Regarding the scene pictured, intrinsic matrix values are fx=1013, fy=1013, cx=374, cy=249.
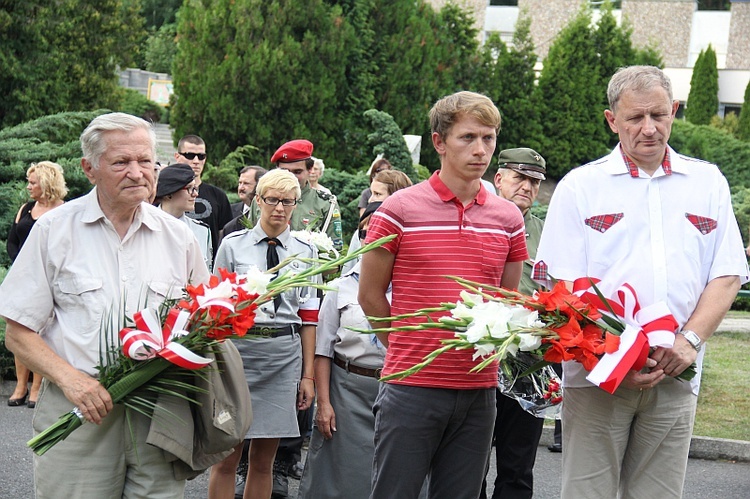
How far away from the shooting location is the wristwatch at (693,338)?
3.78m

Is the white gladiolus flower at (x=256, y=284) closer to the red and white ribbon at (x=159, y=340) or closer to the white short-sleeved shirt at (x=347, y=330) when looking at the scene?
the red and white ribbon at (x=159, y=340)

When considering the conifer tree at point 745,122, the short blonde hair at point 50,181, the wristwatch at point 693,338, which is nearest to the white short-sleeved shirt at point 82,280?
the wristwatch at point 693,338

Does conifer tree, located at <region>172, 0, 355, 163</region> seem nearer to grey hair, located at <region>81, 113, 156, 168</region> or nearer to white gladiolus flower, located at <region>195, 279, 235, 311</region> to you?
grey hair, located at <region>81, 113, 156, 168</region>

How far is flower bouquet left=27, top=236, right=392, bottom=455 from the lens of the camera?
12.0 feet

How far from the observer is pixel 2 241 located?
40.0ft

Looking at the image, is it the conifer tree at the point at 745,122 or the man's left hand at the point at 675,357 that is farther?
the conifer tree at the point at 745,122

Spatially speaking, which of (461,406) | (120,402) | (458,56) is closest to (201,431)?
(120,402)

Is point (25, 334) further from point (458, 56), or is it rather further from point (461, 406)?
point (458, 56)

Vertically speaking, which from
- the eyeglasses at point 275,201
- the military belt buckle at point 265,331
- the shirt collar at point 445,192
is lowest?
the military belt buckle at point 265,331

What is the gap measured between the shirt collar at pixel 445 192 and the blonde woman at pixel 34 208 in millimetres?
5913

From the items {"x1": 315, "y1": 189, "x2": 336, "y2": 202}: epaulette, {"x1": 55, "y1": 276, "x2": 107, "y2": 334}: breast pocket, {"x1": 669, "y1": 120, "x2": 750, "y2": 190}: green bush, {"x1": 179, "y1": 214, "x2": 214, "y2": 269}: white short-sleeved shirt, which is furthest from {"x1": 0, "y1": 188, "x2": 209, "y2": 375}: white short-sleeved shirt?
{"x1": 669, "y1": 120, "x2": 750, "y2": 190}: green bush

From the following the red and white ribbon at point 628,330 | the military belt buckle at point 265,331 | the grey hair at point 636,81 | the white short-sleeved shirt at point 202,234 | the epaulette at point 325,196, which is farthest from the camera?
the epaulette at point 325,196

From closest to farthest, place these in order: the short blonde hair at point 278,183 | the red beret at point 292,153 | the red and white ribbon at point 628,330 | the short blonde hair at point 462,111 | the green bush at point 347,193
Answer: the red and white ribbon at point 628,330 → the short blonde hair at point 462,111 → the short blonde hair at point 278,183 → the red beret at point 292,153 → the green bush at point 347,193

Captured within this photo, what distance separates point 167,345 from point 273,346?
227 centimetres
